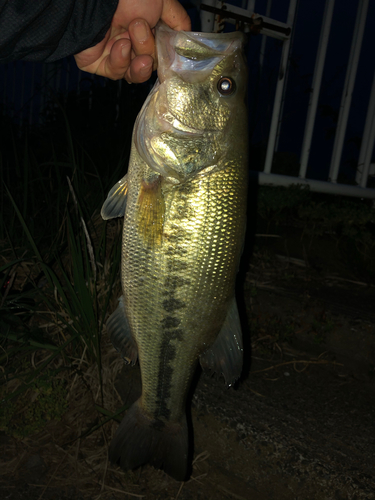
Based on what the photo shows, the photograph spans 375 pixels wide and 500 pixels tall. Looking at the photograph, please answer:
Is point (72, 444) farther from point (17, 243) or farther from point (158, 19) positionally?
point (158, 19)

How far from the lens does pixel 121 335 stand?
1719 mm

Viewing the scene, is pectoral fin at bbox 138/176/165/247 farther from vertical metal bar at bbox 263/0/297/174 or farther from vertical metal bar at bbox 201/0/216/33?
vertical metal bar at bbox 263/0/297/174

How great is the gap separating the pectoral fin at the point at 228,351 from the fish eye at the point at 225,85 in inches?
35.0

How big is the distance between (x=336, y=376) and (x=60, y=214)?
7.90ft

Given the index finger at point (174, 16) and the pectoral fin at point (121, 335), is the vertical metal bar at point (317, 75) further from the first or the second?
the pectoral fin at point (121, 335)

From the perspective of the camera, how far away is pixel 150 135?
5.02 ft

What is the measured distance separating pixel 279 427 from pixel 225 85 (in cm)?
177

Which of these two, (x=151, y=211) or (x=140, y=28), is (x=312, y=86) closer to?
(x=140, y=28)

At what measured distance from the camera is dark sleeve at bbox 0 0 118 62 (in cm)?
151

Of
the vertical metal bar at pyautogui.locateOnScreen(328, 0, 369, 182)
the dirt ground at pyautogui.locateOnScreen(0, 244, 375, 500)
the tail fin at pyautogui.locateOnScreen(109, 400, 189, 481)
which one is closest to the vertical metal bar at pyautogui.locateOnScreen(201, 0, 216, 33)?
the vertical metal bar at pyautogui.locateOnScreen(328, 0, 369, 182)

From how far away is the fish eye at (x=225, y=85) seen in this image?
153cm

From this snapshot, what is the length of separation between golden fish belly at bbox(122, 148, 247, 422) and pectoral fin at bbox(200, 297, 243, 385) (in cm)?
4

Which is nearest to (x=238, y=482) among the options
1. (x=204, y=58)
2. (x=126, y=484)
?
(x=126, y=484)

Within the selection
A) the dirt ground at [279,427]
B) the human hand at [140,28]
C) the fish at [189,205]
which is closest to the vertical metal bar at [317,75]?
the dirt ground at [279,427]
